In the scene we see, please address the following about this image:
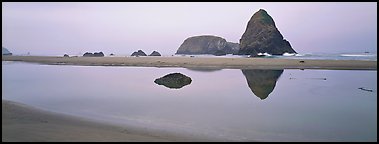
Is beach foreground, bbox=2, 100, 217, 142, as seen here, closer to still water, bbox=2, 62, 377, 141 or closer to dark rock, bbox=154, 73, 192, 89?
still water, bbox=2, 62, 377, 141

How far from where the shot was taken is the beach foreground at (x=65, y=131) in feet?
23.4

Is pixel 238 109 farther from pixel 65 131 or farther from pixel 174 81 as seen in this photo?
pixel 174 81

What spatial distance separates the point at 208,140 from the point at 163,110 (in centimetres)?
402

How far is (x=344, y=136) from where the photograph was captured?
776 cm

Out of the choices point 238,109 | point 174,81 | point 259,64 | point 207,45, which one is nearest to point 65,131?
point 238,109

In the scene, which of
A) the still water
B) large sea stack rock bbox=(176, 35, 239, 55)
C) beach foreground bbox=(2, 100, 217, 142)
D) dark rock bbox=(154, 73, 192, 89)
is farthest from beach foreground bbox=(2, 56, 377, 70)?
large sea stack rock bbox=(176, 35, 239, 55)

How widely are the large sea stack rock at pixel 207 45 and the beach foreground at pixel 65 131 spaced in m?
131

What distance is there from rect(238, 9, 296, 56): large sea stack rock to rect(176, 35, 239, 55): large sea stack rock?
38.0 meters

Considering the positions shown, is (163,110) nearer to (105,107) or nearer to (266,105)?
(105,107)

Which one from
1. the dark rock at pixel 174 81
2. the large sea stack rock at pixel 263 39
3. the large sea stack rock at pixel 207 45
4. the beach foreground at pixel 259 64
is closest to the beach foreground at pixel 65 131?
the dark rock at pixel 174 81

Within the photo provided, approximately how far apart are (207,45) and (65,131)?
154772 millimetres

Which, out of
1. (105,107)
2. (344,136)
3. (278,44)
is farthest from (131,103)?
(278,44)

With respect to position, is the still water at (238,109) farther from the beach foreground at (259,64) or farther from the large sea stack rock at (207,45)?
the large sea stack rock at (207,45)

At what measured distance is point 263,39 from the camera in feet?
302
